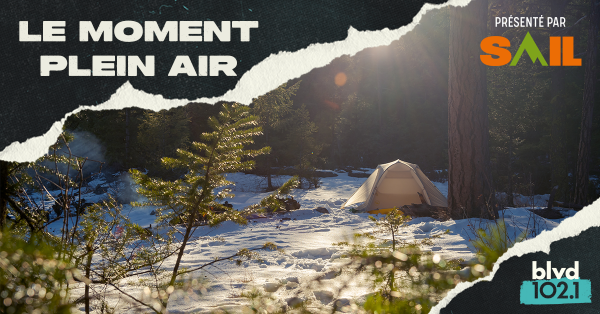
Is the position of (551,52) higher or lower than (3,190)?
higher

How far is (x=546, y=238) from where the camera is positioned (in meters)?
1.72

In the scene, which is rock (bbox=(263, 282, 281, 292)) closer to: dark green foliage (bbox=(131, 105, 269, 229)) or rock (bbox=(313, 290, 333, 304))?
A: rock (bbox=(313, 290, 333, 304))

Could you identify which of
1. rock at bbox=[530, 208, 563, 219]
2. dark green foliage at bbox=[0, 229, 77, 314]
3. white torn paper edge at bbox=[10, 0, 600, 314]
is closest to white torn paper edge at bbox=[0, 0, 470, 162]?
white torn paper edge at bbox=[10, 0, 600, 314]

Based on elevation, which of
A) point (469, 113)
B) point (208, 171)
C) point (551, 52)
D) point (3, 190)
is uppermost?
point (551, 52)

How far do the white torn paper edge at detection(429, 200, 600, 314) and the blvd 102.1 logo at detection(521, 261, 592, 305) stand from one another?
102 mm

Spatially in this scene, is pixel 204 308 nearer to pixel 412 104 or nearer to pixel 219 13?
pixel 219 13

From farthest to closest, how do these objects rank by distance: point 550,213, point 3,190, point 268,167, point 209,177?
point 268,167
point 550,213
point 3,190
point 209,177

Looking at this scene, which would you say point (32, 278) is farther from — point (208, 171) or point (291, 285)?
point (291, 285)

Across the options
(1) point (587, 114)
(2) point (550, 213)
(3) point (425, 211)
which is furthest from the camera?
(1) point (587, 114)

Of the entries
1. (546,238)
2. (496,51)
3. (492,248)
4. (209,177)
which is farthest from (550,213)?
(209,177)

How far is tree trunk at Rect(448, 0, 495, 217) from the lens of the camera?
190 inches

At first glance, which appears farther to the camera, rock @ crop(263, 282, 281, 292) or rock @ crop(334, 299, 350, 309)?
rock @ crop(263, 282, 281, 292)

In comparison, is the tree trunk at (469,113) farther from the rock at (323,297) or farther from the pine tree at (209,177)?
the pine tree at (209,177)

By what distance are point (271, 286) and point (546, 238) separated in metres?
1.78
